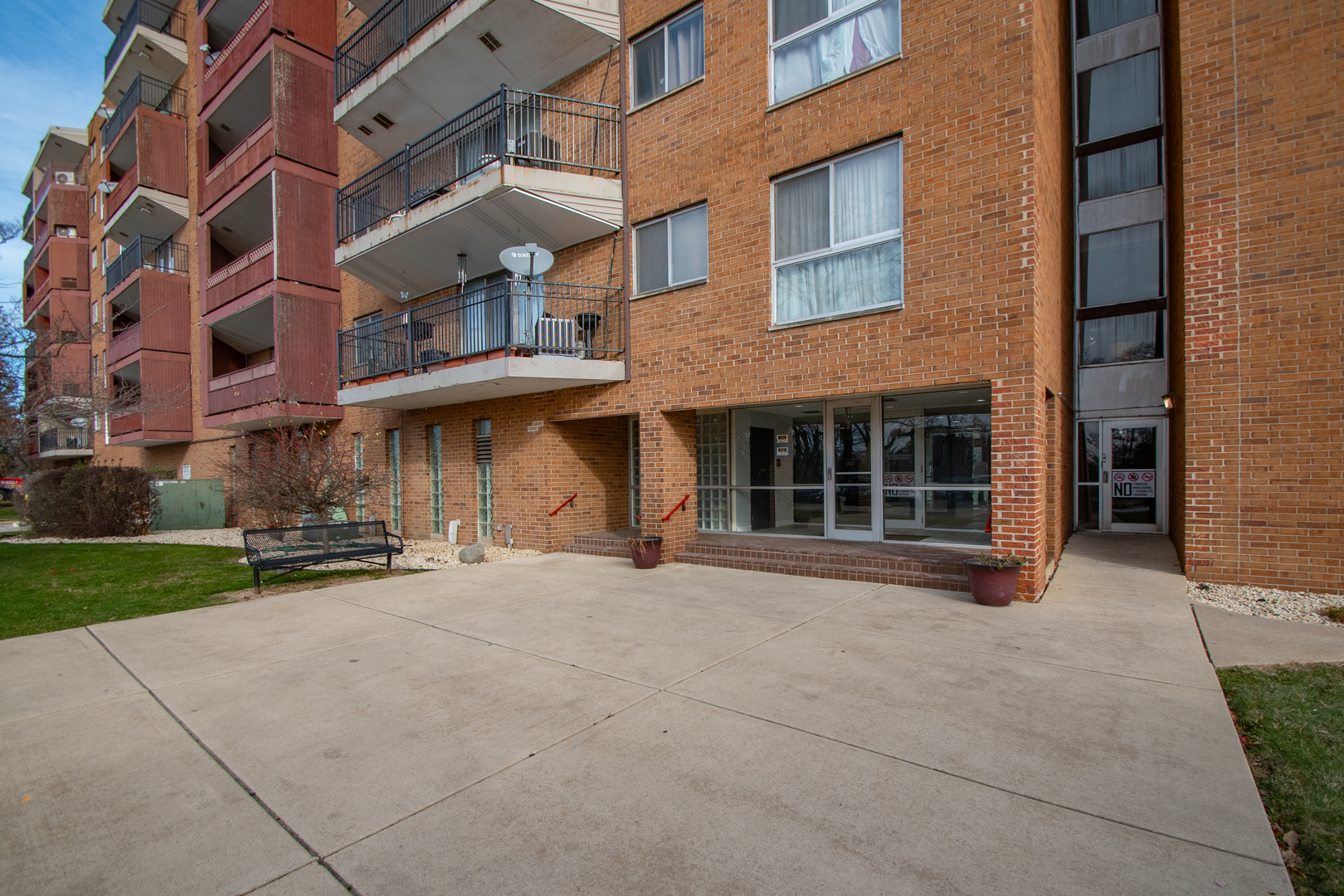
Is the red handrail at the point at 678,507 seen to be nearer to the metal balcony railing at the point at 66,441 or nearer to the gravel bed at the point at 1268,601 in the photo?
the gravel bed at the point at 1268,601

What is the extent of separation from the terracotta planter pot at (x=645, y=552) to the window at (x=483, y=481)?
4.76 m

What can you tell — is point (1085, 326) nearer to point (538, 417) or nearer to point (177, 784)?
point (538, 417)

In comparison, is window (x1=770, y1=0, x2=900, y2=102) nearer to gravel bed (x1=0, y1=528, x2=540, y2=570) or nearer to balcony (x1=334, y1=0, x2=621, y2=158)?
balcony (x1=334, y1=0, x2=621, y2=158)

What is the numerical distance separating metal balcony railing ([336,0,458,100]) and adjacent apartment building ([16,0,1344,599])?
5.0 inches

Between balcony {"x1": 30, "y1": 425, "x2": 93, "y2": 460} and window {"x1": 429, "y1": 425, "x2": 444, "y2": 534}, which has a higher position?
balcony {"x1": 30, "y1": 425, "x2": 93, "y2": 460}

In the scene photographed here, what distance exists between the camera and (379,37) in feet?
47.6

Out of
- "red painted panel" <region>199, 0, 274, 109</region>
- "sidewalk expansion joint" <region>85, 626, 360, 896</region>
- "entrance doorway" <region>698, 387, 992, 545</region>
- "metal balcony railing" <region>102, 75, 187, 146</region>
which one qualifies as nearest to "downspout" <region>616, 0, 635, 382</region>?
"entrance doorway" <region>698, 387, 992, 545</region>

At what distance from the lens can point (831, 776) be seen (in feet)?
10.3

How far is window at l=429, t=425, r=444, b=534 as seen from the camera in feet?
46.3

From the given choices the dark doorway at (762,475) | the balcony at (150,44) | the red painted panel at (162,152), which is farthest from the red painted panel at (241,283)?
the dark doorway at (762,475)

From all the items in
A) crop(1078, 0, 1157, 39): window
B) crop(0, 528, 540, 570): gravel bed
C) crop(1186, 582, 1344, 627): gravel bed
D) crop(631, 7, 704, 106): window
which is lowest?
crop(0, 528, 540, 570): gravel bed

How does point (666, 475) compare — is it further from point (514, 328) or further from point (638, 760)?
point (638, 760)

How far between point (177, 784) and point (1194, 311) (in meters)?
10.6

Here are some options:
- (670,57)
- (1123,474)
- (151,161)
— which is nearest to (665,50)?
(670,57)
